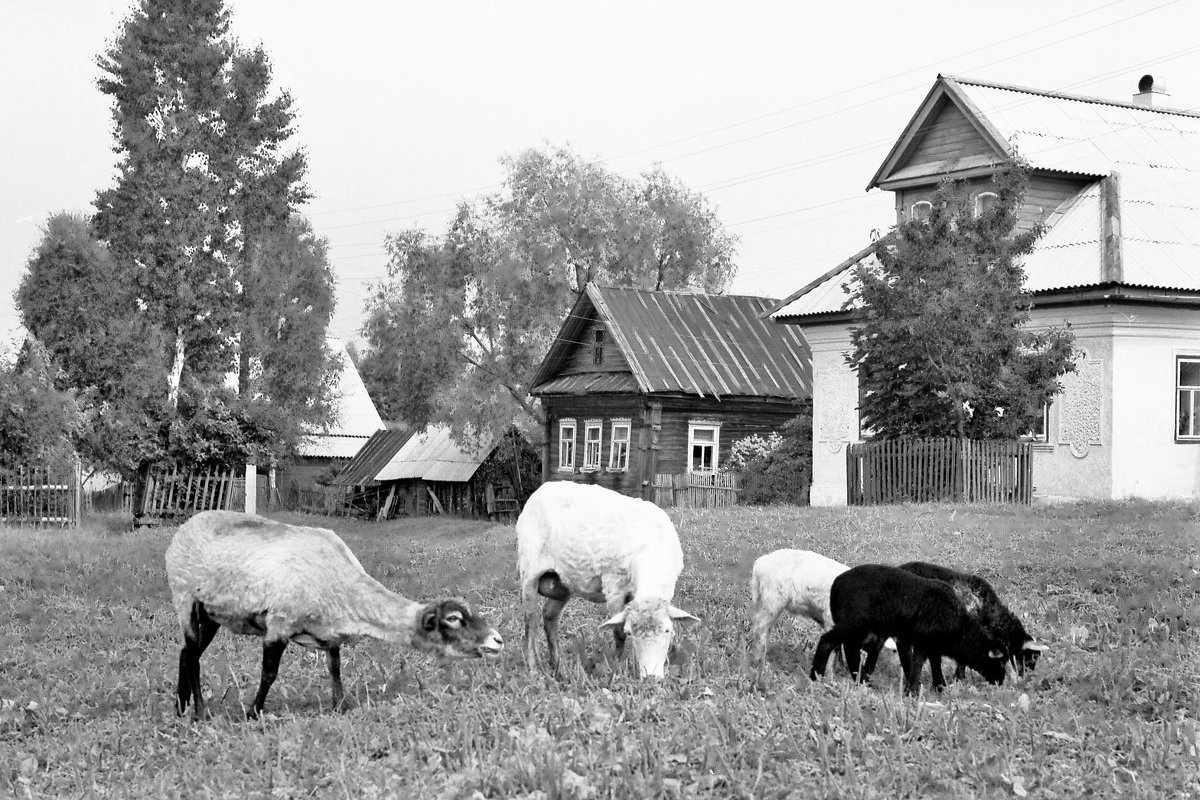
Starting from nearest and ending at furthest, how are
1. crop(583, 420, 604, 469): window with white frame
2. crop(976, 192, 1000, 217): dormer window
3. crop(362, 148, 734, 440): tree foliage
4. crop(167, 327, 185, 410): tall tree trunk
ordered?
1. crop(976, 192, 1000, 217): dormer window
2. crop(167, 327, 185, 410): tall tree trunk
3. crop(583, 420, 604, 469): window with white frame
4. crop(362, 148, 734, 440): tree foliage

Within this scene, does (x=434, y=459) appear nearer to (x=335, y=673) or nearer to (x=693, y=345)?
(x=693, y=345)

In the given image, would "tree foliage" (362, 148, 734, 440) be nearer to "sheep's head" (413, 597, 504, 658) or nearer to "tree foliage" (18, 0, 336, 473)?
"tree foliage" (18, 0, 336, 473)

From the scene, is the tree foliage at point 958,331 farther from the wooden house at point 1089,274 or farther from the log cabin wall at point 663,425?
the log cabin wall at point 663,425

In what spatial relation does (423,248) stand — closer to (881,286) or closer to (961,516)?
(881,286)

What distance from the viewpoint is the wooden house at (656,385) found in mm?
40469

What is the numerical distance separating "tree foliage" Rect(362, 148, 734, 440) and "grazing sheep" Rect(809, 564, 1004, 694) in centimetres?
3879

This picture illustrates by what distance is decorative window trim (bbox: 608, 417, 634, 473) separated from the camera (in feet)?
135

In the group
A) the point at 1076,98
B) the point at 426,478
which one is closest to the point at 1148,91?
the point at 1076,98

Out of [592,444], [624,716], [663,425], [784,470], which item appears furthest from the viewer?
[592,444]

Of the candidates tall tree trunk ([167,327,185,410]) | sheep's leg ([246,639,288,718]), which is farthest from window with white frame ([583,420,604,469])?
sheep's leg ([246,639,288,718])

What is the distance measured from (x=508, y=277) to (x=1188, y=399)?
26256 millimetres

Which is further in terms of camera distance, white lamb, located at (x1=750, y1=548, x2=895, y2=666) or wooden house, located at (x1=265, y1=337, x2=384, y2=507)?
wooden house, located at (x1=265, y1=337, x2=384, y2=507)

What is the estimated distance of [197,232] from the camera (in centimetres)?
4159

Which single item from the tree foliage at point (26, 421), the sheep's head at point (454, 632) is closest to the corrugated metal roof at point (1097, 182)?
the tree foliage at point (26, 421)
